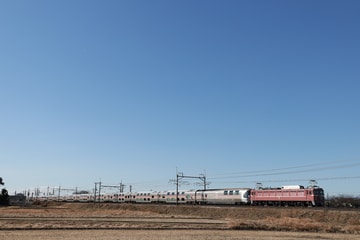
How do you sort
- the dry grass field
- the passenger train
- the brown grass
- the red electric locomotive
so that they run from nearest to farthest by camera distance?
the dry grass field < the brown grass < the red electric locomotive < the passenger train

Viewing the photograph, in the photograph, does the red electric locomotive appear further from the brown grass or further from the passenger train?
the brown grass

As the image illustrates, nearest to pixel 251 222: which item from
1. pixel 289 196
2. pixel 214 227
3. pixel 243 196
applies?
pixel 214 227

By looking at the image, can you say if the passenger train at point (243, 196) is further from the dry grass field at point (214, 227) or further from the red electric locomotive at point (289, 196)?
the dry grass field at point (214, 227)

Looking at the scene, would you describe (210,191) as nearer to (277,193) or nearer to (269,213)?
(277,193)

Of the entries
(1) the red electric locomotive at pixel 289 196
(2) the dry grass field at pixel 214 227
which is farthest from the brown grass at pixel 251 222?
(1) the red electric locomotive at pixel 289 196

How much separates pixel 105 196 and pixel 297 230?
10963cm

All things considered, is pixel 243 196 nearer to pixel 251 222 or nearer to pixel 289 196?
pixel 289 196

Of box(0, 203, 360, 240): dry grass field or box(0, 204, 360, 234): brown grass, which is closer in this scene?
box(0, 203, 360, 240): dry grass field

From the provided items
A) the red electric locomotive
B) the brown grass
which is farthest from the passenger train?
the brown grass

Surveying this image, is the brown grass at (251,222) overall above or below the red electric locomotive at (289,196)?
below

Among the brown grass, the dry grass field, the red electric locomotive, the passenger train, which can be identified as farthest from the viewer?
the passenger train

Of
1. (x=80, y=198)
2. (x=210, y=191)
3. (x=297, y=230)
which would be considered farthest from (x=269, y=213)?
(x=80, y=198)

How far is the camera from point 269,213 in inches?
2053

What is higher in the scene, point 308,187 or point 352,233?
point 308,187
